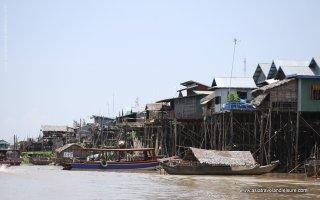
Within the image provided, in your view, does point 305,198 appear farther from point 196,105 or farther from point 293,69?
point 196,105

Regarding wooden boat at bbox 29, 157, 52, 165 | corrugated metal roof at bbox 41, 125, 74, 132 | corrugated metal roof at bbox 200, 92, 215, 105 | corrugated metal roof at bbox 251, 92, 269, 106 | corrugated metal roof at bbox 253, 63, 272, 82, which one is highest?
corrugated metal roof at bbox 253, 63, 272, 82

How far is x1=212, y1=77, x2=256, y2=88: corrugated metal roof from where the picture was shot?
42750mm

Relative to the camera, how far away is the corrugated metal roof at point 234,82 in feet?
140

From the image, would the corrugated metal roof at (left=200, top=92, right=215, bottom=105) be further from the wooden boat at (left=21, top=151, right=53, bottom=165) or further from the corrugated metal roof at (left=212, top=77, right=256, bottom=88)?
the wooden boat at (left=21, top=151, right=53, bottom=165)

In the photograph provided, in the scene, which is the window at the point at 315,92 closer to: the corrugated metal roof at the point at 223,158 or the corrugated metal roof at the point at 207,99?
the corrugated metal roof at the point at 223,158

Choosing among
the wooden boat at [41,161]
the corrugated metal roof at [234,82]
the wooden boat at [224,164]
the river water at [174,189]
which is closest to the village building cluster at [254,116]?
the corrugated metal roof at [234,82]

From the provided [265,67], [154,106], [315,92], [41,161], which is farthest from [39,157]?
[315,92]

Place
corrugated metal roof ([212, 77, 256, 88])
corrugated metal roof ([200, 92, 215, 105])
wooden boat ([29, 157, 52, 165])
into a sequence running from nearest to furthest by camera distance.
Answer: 1. corrugated metal roof ([212, 77, 256, 88])
2. corrugated metal roof ([200, 92, 215, 105])
3. wooden boat ([29, 157, 52, 165])

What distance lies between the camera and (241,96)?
140 feet

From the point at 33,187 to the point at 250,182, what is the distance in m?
12.2

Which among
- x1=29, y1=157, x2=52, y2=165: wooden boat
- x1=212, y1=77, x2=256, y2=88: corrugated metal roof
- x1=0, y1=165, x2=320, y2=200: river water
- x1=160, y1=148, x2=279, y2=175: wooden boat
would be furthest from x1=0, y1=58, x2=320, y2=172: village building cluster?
x1=29, y1=157, x2=52, y2=165: wooden boat

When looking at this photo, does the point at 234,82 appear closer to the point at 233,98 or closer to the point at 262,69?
the point at 233,98

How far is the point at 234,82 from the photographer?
43312 millimetres

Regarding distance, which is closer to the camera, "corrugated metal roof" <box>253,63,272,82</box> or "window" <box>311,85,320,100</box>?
"window" <box>311,85,320,100</box>
